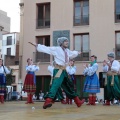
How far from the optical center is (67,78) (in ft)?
24.7

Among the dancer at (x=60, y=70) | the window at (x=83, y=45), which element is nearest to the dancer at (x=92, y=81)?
the dancer at (x=60, y=70)

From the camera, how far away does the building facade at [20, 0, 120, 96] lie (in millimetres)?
23109

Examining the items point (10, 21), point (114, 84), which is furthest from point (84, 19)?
point (10, 21)

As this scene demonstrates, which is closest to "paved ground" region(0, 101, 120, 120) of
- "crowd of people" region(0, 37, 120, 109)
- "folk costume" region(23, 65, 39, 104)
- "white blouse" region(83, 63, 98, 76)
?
"crowd of people" region(0, 37, 120, 109)

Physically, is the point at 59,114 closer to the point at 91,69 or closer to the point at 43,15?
the point at 91,69

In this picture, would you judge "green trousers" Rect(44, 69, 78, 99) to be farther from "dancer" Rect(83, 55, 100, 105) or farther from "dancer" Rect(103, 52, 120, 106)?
"dancer" Rect(83, 55, 100, 105)

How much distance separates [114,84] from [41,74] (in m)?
15.5

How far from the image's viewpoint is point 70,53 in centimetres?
780

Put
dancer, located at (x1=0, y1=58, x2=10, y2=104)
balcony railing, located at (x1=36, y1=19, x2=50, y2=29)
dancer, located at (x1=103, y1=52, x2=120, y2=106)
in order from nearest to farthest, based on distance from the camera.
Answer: dancer, located at (x1=103, y1=52, x2=120, y2=106)
dancer, located at (x1=0, y1=58, x2=10, y2=104)
balcony railing, located at (x1=36, y1=19, x2=50, y2=29)

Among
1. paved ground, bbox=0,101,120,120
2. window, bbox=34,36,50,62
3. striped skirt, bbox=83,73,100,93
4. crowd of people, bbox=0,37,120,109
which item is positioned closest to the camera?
paved ground, bbox=0,101,120,120

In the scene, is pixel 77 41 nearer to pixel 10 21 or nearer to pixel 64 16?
pixel 64 16

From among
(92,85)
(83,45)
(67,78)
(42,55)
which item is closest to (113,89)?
(92,85)

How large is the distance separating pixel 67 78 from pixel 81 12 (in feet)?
56.9

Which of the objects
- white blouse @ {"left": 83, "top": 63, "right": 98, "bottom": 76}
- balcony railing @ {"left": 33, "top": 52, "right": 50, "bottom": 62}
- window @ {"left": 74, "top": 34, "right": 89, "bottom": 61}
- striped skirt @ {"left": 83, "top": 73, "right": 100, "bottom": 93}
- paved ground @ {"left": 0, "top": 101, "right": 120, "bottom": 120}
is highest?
window @ {"left": 74, "top": 34, "right": 89, "bottom": 61}
